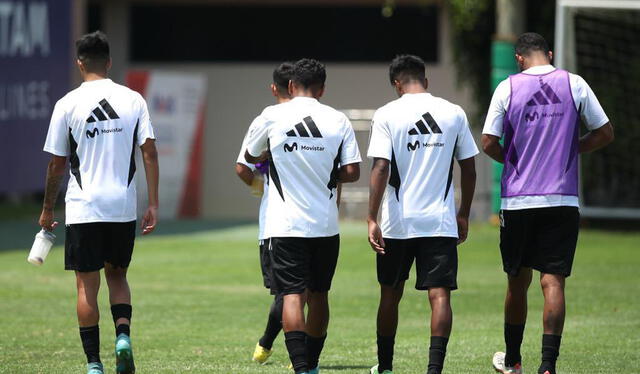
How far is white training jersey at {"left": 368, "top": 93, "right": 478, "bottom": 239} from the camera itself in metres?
8.55

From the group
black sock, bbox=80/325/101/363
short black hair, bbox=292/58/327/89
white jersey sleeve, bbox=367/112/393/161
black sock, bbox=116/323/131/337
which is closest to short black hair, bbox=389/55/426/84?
white jersey sleeve, bbox=367/112/393/161

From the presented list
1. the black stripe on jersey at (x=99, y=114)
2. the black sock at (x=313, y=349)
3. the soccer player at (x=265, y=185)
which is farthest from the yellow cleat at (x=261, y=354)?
the black stripe on jersey at (x=99, y=114)

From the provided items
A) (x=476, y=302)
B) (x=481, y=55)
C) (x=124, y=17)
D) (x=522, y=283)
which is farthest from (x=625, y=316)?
(x=124, y=17)

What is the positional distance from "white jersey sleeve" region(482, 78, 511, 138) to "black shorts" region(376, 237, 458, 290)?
0.78m

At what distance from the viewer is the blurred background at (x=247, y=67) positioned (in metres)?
24.3

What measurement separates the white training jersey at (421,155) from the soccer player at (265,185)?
2.47ft

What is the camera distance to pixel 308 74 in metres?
8.59

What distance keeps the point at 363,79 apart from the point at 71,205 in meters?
22.9

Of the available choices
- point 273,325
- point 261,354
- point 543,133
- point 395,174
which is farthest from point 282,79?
point 261,354

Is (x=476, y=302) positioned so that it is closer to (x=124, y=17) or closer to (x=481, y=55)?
(x=481, y=55)

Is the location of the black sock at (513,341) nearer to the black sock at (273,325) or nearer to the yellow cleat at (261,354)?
the black sock at (273,325)

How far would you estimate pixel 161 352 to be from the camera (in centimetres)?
1055

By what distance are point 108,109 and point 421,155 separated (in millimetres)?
2003

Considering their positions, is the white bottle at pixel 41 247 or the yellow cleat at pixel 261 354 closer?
the white bottle at pixel 41 247
